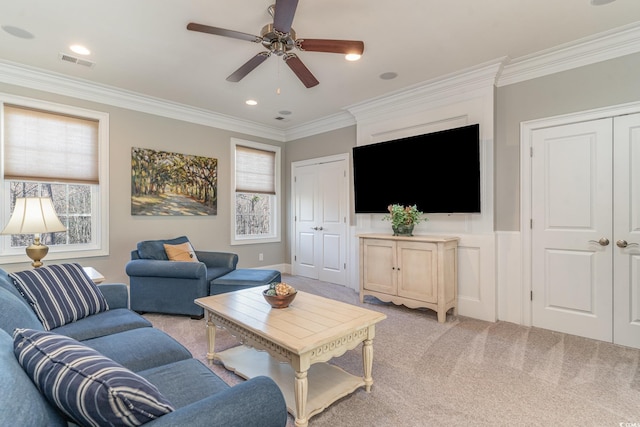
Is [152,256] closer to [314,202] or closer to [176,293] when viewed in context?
[176,293]

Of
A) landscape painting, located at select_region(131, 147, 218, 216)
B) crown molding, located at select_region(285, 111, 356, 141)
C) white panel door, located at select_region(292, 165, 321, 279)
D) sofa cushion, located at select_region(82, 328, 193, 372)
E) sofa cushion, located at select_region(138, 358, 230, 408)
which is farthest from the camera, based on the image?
white panel door, located at select_region(292, 165, 321, 279)

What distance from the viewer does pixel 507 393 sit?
206 centimetres

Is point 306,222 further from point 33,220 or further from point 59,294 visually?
point 59,294

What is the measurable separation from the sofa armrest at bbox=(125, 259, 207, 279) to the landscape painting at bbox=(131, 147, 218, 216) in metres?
1.02

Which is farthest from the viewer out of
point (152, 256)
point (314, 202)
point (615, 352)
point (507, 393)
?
point (314, 202)

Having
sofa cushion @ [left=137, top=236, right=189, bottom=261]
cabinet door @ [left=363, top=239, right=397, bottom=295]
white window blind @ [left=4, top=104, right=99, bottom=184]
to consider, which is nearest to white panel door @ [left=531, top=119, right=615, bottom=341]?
cabinet door @ [left=363, top=239, right=397, bottom=295]

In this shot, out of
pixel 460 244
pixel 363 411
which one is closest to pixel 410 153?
pixel 460 244

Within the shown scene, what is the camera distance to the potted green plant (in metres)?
3.84

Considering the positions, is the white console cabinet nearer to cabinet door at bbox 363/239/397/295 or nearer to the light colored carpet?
cabinet door at bbox 363/239/397/295

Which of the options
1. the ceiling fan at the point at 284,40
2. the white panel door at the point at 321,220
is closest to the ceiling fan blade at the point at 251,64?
the ceiling fan at the point at 284,40

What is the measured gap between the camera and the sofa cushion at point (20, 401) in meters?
0.69

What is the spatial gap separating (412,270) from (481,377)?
4.78 feet

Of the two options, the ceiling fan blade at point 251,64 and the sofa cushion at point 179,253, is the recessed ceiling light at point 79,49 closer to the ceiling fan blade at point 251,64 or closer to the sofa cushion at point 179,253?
the ceiling fan blade at point 251,64

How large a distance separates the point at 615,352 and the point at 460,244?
1559 millimetres
